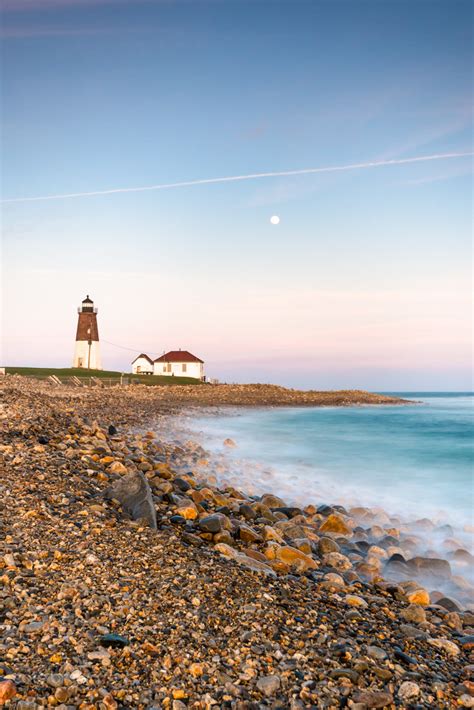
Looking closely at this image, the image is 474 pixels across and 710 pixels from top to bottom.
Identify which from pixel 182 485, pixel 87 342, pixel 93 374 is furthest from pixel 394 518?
pixel 87 342

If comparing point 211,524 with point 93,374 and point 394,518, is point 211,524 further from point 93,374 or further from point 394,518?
point 93,374

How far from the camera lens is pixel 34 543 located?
4531mm

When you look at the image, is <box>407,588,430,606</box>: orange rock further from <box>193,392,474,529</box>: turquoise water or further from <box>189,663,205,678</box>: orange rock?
<box>193,392,474,529</box>: turquoise water

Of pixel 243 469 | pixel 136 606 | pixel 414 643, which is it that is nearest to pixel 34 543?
pixel 136 606

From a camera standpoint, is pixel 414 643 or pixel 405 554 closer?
pixel 414 643

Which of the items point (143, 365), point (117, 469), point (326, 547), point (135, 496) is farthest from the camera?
point (143, 365)

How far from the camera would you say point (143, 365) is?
260 ft

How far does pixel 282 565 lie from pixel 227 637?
2032 mm

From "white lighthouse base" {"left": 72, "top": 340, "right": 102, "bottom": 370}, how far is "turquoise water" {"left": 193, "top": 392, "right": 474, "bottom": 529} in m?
42.1

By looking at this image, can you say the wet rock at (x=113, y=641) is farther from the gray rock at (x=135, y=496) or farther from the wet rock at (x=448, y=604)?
the wet rock at (x=448, y=604)

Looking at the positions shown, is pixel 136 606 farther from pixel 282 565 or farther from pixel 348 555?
pixel 348 555

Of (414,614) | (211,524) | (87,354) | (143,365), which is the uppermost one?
(87,354)

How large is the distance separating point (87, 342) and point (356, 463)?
56112mm

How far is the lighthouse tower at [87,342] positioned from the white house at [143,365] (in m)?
10.1
